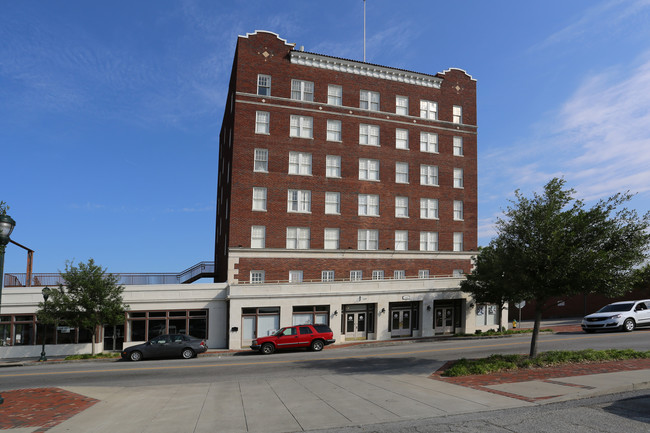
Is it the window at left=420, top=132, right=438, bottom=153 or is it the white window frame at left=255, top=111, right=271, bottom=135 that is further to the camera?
Result: the window at left=420, top=132, right=438, bottom=153

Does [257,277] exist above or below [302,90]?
below

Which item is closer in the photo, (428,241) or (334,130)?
(334,130)

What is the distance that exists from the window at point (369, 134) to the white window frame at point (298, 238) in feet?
30.4

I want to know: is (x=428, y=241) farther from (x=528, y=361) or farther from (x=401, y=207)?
(x=528, y=361)

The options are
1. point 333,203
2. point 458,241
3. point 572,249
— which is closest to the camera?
point 572,249

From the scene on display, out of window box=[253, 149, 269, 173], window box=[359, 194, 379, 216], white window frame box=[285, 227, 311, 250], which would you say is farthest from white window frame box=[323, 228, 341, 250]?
window box=[253, 149, 269, 173]

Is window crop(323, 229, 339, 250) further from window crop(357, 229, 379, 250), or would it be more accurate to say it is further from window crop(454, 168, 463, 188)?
window crop(454, 168, 463, 188)

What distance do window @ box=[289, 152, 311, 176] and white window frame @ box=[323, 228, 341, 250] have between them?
16.4 feet

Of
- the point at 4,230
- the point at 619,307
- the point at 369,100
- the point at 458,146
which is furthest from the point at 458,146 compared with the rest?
the point at 4,230

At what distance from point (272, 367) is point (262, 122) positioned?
21.7m

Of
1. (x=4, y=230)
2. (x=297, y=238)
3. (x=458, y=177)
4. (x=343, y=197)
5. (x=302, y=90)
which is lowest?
(x=4, y=230)

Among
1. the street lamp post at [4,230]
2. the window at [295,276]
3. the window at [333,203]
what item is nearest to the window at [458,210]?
the window at [333,203]

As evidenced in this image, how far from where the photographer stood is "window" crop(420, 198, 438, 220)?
137 feet

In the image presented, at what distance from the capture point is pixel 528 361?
60.7 feet
